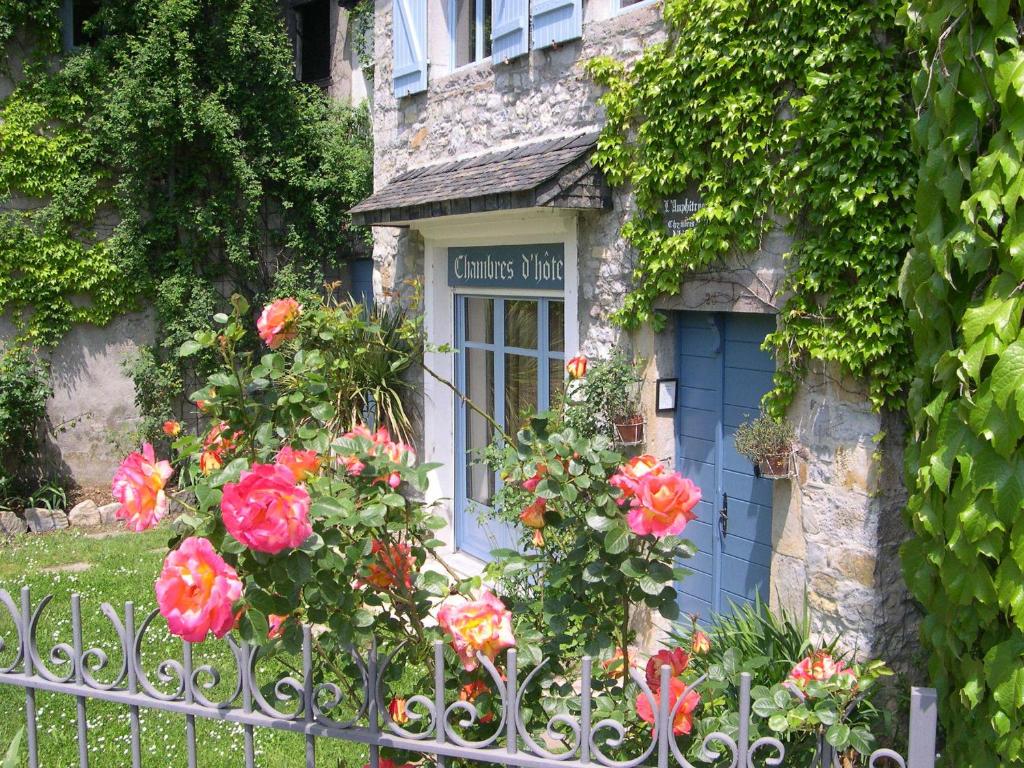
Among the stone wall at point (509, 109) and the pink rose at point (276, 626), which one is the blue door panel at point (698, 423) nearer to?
the stone wall at point (509, 109)

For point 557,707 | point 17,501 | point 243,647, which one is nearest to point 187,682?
point 243,647

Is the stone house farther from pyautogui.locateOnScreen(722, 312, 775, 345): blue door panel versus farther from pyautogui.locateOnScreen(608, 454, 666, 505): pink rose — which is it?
pyautogui.locateOnScreen(608, 454, 666, 505): pink rose

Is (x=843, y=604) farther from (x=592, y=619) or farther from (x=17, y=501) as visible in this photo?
(x=17, y=501)

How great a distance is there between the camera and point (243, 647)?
8.05 feet

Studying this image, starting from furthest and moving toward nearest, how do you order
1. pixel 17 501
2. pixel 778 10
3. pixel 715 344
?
pixel 17 501 < pixel 715 344 < pixel 778 10

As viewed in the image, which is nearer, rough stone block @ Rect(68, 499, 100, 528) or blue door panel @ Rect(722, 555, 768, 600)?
blue door panel @ Rect(722, 555, 768, 600)

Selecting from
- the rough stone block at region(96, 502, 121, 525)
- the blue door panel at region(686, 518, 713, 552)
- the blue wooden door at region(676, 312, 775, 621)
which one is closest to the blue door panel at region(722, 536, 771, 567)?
the blue wooden door at region(676, 312, 775, 621)

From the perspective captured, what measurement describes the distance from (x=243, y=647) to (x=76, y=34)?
394 inches

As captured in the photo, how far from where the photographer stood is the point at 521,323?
7.43 m

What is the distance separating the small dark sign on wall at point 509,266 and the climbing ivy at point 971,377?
12.7ft

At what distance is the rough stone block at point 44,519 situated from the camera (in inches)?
370

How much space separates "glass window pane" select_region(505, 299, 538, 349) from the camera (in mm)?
7281

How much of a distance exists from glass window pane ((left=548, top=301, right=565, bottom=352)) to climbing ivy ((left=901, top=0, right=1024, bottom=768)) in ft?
13.2

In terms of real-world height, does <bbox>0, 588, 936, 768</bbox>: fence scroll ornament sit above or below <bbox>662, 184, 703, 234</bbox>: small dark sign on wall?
below
